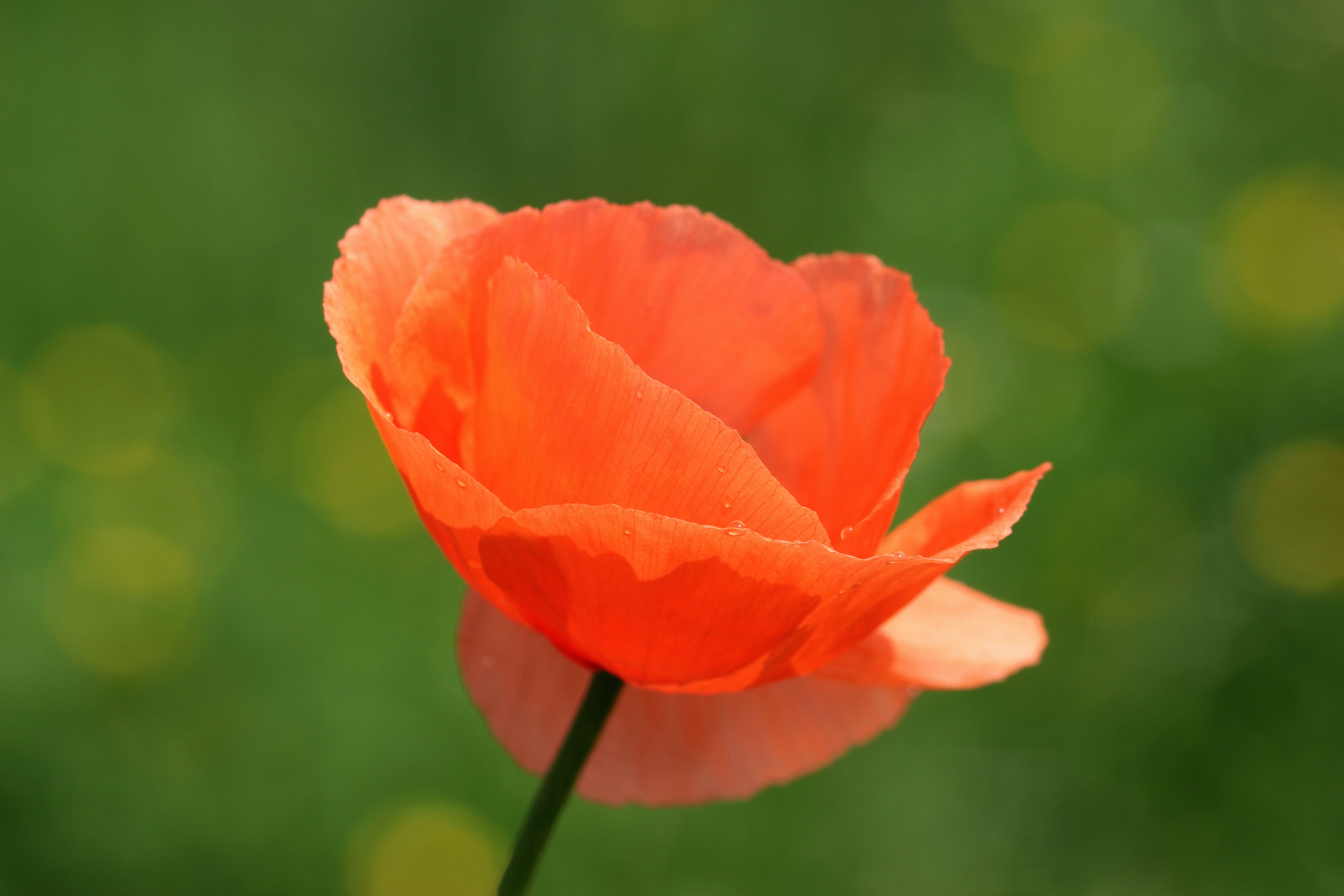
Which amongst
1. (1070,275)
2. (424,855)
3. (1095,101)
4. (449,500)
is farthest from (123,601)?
(1095,101)

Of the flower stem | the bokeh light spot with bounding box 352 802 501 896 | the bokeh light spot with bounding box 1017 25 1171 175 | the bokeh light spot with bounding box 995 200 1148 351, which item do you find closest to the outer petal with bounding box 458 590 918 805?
the flower stem

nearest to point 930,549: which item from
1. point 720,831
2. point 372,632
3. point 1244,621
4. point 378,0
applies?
point 720,831

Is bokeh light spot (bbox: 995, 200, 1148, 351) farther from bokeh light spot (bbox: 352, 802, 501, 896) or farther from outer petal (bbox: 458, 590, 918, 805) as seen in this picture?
outer petal (bbox: 458, 590, 918, 805)

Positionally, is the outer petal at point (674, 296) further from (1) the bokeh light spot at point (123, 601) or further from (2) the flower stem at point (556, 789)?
(1) the bokeh light spot at point (123, 601)

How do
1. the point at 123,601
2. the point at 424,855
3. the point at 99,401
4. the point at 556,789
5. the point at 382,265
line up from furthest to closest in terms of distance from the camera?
the point at 99,401, the point at 123,601, the point at 424,855, the point at 382,265, the point at 556,789

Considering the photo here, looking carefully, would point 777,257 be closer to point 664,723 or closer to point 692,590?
point 664,723

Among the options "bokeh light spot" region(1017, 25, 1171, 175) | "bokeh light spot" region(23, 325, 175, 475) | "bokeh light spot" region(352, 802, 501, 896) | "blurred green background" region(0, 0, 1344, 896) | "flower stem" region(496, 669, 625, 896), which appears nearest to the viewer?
"flower stem" region(496, 669, 625, 896)
